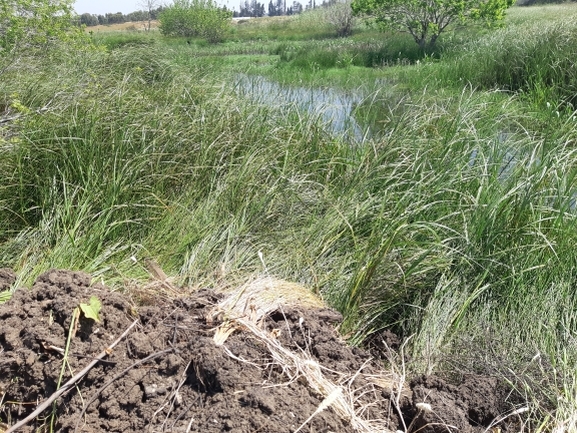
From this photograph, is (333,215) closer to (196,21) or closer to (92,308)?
(92,308)

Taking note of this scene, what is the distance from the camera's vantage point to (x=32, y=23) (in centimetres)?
598

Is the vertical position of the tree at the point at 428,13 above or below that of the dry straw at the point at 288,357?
above

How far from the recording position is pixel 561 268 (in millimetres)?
2723

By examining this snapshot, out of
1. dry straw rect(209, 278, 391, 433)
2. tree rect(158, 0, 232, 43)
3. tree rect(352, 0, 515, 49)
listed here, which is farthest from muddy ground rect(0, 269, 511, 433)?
tree rect(158, 0, 232, 43)

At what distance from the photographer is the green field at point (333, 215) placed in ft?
8.16

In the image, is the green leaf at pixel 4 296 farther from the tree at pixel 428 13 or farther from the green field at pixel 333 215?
the tree at pixel 428 13

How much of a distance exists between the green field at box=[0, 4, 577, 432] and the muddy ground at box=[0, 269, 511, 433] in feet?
0.94

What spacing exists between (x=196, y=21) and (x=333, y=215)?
30.0m

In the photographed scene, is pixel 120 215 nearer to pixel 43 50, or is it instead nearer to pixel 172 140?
pixel 172 140

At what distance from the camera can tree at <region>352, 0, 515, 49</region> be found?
13914 millimetres

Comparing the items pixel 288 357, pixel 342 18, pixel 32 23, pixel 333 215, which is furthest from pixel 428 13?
pixel 288 357

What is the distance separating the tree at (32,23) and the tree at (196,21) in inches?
944

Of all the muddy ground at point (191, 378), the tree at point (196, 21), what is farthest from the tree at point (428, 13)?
the tree at point (196, 21)

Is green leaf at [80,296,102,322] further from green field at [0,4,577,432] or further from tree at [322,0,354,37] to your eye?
tree at [322,0,354,37]
